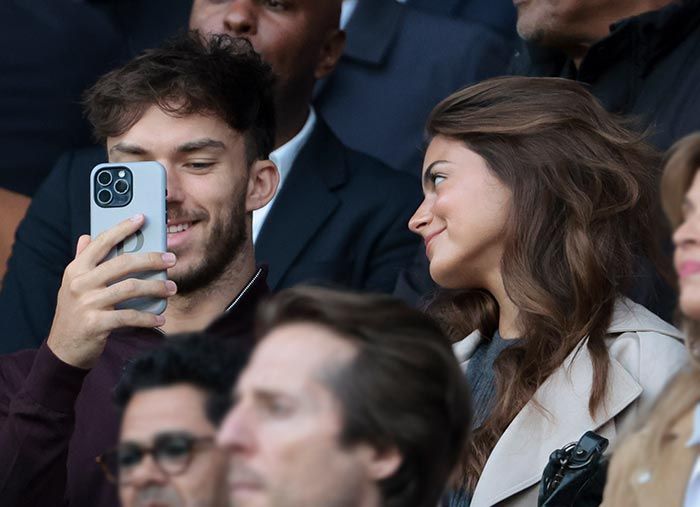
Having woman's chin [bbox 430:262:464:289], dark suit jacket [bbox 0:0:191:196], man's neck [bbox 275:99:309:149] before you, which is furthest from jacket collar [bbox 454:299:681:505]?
dark suit jacket [bbox 0:0:191:196]

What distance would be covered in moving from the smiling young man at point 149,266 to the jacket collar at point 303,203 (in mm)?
511

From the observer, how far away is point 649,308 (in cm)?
384

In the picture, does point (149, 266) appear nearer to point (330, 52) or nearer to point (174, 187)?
point (174, 187)

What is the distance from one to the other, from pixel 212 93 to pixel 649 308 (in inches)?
46.2

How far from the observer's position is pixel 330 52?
16.7ft

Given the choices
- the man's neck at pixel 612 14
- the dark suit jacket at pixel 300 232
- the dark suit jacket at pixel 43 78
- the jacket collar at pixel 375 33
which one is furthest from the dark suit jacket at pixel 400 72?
the dark suit jacket at pixel 43 78

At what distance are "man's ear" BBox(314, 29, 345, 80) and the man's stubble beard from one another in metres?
1.32

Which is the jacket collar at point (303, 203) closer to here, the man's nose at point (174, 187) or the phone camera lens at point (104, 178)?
the man's nose at point (174, 187)

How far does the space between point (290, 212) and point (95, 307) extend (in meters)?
1.47

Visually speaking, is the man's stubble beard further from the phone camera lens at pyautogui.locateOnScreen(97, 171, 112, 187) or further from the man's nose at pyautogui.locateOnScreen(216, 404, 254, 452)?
the man's nose at pyautogui.locateOnScreen(216, 404, 254, 452)

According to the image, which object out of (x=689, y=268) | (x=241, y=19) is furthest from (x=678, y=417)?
(x=241, y=19)

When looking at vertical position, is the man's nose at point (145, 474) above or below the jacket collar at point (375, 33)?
above

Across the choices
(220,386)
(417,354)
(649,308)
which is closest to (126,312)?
(220,386)

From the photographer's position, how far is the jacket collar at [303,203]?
446 centimetres
